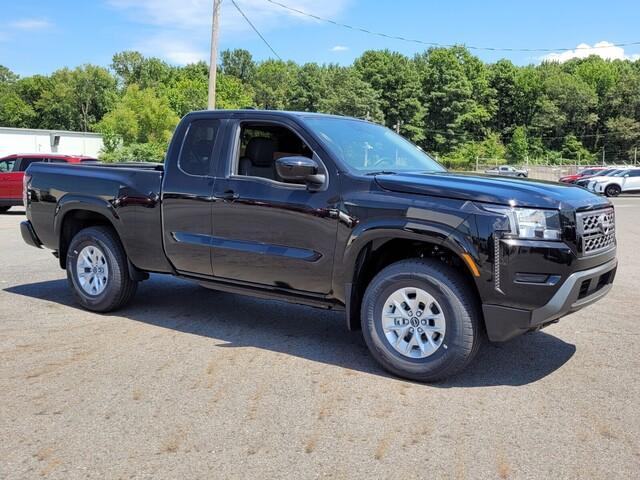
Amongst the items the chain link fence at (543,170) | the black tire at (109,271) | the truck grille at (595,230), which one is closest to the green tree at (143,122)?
the chain link fence at (543,170)

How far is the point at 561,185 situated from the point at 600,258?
616 millimetres

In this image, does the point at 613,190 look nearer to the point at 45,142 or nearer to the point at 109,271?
the point at 109,271

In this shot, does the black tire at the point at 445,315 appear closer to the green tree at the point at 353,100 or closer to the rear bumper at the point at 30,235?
the rear bumper at the point at 30,235

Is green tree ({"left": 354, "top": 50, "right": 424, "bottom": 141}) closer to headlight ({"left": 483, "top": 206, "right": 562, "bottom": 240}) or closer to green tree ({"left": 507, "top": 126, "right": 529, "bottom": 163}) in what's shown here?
green tree ({"left": 507, "top": 126, "right": 529, "bottom": 163})

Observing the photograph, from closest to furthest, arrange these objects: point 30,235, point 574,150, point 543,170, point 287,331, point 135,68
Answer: point 287,331, point 30,235, point 543,170, point 574,150, point 135,68

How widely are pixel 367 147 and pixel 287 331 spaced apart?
5.97ft

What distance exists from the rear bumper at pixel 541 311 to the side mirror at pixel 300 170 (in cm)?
157

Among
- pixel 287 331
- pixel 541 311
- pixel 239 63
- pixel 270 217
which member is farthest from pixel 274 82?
pixel 541 311

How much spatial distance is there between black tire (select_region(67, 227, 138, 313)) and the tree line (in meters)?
70.1

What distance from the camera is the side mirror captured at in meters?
4.55

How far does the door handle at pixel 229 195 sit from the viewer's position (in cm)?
514

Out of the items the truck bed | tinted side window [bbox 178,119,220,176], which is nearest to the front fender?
tinted side window [bbox 178,119,220,176]

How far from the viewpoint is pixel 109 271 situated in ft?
19.7

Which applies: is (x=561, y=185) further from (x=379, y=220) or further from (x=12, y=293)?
(x=12, y=293)
